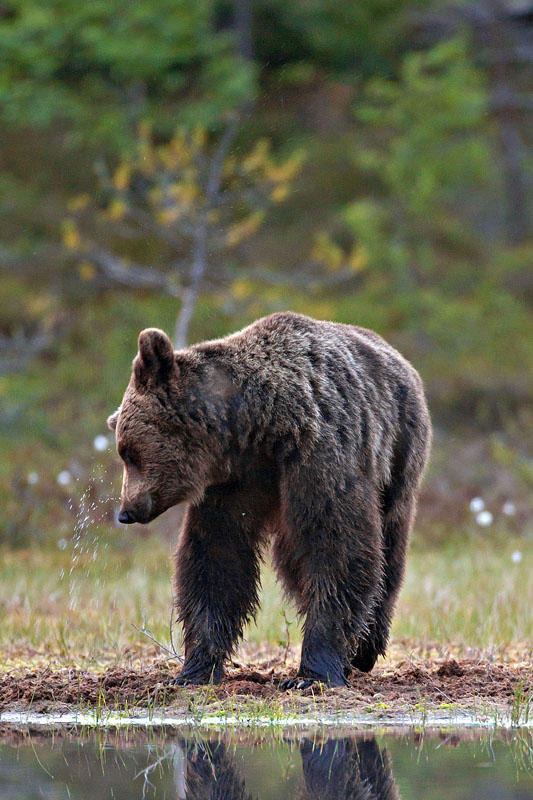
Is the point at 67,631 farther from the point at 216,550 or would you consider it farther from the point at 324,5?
the point at 324,5

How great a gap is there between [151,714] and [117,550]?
232 inches

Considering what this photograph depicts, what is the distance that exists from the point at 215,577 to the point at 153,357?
1.13 meters

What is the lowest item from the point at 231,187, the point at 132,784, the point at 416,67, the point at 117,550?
the point at 117,550

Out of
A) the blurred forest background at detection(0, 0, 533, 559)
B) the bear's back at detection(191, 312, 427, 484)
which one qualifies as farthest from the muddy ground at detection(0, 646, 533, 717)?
the blurred forest background at detection(0, 0, 533, 559)

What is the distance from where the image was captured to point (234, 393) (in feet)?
18.8

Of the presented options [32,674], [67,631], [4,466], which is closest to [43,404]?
[4,466]

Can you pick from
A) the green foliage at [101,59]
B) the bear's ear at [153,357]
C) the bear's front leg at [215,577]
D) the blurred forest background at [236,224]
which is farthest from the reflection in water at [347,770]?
the green foliage at [101,59]

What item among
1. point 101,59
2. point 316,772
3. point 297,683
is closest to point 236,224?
point 101,59

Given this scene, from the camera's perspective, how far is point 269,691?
18.5 ft

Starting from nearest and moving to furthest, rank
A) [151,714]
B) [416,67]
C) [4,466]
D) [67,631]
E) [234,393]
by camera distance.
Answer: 1. [151,714]
2. [234,393]
3. [67,631]
4. [4,466]
5. [416,67]

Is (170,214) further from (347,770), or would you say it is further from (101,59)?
(347,770)

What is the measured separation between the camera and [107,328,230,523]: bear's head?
5629 mm

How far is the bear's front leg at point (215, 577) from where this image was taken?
5832mm

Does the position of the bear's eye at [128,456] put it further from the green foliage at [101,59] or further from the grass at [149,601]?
the green foliage at [101,59]
